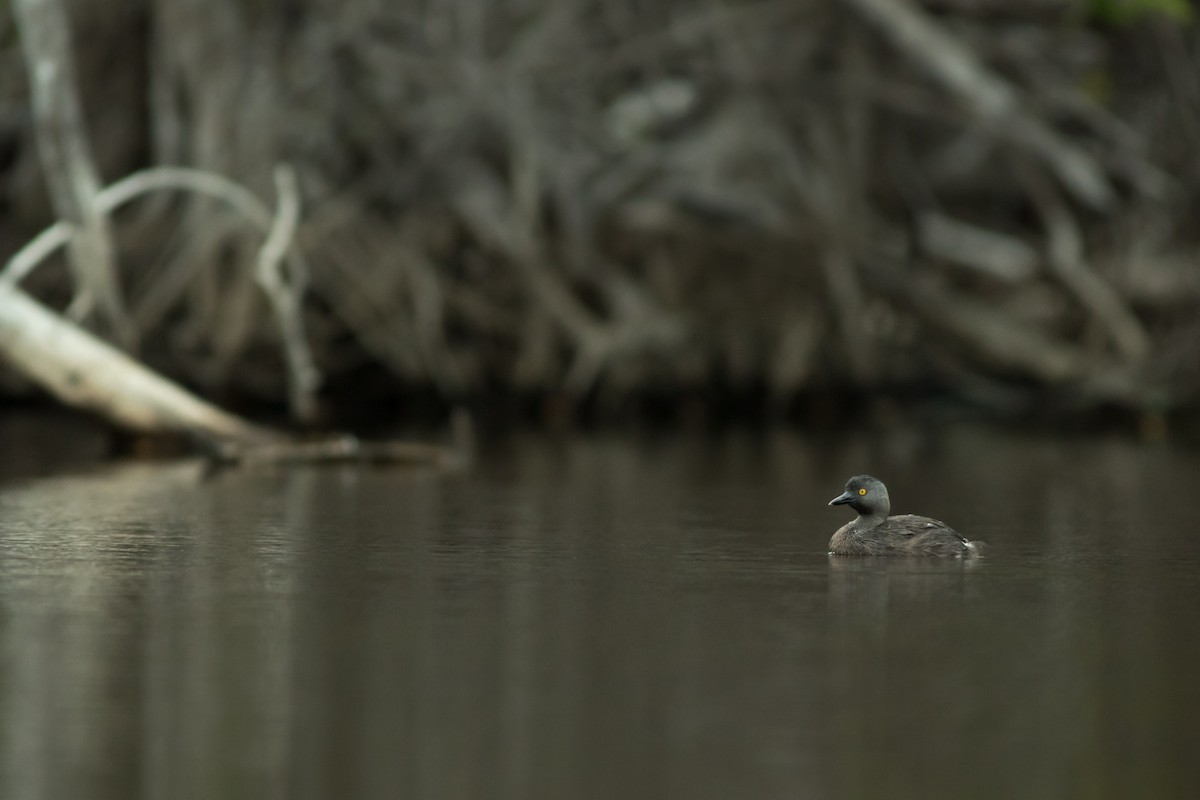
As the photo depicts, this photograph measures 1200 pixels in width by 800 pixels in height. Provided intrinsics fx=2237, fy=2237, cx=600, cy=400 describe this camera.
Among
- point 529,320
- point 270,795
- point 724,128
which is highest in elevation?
point 724,128

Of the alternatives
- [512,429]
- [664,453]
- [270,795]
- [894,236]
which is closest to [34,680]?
[270,795]

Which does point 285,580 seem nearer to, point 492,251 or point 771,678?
point 771,678

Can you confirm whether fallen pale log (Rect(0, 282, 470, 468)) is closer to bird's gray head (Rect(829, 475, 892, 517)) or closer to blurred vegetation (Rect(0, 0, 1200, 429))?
blurred vegetation (Rect(0, 0, 1200, 429))

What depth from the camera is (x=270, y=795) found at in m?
4.90

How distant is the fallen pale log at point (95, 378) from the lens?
1461 cm

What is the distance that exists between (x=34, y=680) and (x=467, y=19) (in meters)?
15.5

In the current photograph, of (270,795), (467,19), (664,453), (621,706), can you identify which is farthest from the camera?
(467,19)

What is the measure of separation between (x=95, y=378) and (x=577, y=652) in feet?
28.9

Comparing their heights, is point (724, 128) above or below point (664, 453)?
above

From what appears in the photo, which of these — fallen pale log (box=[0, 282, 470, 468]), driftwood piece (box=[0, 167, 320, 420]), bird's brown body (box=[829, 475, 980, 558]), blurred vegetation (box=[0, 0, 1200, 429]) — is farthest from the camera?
blurred vegetation (box=[0, 0, 1200, 429])

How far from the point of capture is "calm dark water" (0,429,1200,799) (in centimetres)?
518

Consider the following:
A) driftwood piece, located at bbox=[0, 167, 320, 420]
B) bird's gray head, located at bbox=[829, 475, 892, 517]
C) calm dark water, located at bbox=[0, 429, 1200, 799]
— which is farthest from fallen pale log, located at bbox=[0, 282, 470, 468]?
bird's gray head, located at bbox=[829, 475, 892, 517]

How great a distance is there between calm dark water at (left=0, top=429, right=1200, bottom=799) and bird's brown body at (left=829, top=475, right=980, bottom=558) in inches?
5.9

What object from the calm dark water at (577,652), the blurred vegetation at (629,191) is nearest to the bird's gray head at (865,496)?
the calm dark water at (577,652)
